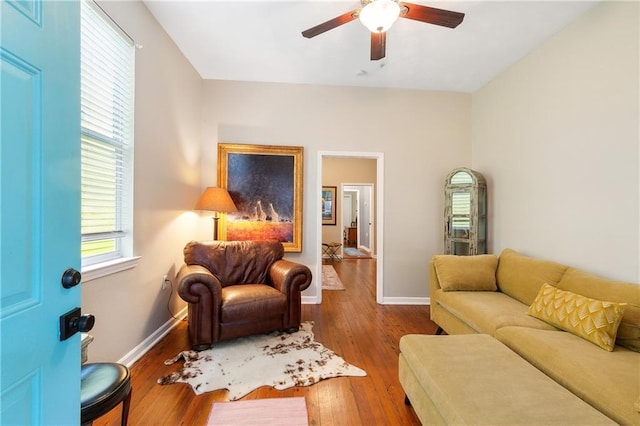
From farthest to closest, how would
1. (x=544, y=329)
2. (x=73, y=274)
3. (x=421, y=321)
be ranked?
(x=421, y=321), (x=544, y=329), (x=73, y=274)

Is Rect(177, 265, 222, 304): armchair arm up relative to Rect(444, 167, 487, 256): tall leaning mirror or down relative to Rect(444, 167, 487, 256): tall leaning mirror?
down

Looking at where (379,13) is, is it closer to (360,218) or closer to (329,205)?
(329,205)

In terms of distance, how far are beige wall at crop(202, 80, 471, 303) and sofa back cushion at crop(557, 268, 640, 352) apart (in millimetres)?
1736

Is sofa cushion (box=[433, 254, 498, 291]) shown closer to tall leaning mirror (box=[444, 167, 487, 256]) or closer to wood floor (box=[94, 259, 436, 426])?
tall leaning mirror (box=[444, 167, 487, 256])

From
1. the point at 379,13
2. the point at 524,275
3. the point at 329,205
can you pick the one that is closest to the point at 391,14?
the point at 379,13

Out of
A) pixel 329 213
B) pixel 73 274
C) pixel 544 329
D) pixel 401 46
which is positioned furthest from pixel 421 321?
pixel 329 213

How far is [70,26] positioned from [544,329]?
2892mm

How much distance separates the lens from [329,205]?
7570 mm

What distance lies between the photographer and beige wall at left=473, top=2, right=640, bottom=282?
196 cm

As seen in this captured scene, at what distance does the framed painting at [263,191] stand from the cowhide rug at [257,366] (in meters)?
1.38

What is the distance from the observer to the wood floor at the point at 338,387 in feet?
5.30

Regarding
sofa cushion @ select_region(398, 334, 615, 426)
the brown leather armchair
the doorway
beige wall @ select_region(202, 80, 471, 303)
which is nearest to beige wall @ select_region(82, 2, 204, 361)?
the brown leather armchair

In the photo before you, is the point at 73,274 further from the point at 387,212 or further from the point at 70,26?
the point at 387,212

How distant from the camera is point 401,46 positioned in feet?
8.98
